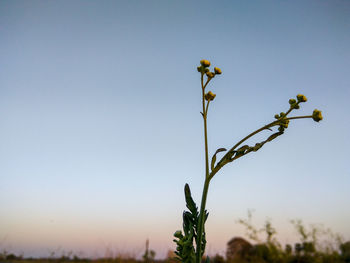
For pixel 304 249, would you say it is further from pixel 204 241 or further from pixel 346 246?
pixel 204 241

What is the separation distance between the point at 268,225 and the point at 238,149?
10.8 metres

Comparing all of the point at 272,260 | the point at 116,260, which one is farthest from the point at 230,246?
the point at 116,260

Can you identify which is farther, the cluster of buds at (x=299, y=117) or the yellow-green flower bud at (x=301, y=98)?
the yellow-green flower bud at (x=301, y=98)

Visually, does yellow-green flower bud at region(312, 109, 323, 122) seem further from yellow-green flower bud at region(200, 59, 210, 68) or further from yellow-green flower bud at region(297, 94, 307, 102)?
yellow-green flower bud at region(200, 59, 210, 68)

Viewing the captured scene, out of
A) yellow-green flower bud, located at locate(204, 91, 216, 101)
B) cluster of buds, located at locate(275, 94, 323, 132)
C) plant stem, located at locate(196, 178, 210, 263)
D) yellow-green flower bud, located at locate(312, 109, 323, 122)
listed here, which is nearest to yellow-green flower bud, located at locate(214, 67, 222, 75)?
yellow-green flower bud, located at locate(204, 91, 216, 101)

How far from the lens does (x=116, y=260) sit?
9.20m

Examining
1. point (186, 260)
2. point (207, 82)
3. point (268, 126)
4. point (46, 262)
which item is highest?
point (207, 82)

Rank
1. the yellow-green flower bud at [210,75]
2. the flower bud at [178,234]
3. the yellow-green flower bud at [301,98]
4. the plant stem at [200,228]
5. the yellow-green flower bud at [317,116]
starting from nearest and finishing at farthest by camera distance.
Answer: the plant stem at [200,228], the flower bud at [178,234], the yellow-green flower bud at [317,116], the yellow-green flower bud at [301,98], the yellow-green flower bud at [210,75]

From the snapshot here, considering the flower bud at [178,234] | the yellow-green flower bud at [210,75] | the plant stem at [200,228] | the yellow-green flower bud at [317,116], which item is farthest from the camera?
the yellow-green flower bud at [210,75]

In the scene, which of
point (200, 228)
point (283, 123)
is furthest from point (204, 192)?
point (283, 123)

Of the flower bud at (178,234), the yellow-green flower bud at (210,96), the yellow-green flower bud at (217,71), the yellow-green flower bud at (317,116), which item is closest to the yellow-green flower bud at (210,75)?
the yellow-green flower bud at (217,71)

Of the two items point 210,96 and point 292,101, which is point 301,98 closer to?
point 292,101

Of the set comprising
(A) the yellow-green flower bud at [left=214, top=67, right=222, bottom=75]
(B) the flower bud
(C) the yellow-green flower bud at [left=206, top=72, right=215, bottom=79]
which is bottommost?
(B) the flower bud

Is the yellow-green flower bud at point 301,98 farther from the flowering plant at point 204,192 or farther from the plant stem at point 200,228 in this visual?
the plant stem at point 200,228
